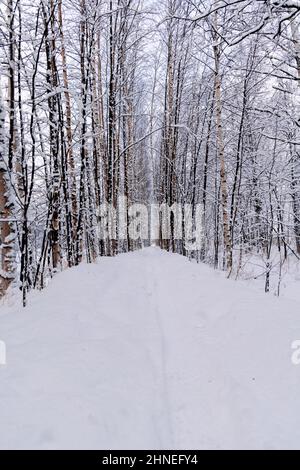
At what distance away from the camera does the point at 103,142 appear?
43.2 feet

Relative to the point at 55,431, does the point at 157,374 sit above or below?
below

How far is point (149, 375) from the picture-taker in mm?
2895

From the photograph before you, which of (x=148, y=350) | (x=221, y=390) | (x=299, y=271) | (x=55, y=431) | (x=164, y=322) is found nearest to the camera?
Result: (x=55, y=431)

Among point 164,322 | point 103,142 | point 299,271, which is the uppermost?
point 103,142

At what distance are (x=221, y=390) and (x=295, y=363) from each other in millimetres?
725

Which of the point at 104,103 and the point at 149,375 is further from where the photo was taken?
the point at 104,103

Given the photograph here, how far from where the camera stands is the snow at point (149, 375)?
6.79 ft

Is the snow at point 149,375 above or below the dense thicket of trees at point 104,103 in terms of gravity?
below

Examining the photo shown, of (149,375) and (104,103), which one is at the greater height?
(104,103)

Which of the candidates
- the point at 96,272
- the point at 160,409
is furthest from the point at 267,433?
the point at 96,272

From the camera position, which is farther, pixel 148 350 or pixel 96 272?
pixel 96 272

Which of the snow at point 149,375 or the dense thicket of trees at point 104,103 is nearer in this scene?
the snow at point 149,375

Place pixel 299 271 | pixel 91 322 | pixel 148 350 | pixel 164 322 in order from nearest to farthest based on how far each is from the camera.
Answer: pixel 148 350, pixel 91 322, pixel 164 322, pixel 299 271

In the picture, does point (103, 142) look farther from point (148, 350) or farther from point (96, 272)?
point (148, 350)
